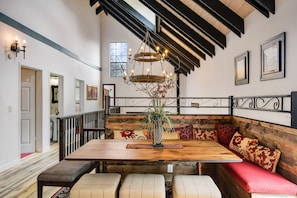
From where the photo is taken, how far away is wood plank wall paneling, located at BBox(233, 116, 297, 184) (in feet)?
7.80

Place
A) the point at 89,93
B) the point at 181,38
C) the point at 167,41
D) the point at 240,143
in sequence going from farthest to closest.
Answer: the point at 89,93 → the point at 167,41 → the point at 181,38 → the point at 240,143

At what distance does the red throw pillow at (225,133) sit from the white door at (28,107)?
4312 mm

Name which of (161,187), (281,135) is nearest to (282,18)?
(281,135)

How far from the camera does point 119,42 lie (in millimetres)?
11172

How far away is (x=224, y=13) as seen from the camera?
3.97 m

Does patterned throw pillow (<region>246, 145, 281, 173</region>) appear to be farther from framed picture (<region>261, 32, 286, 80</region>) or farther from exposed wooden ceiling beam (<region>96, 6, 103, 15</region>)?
exposed wooden ceiling beam (<region>96, 6, 103, 15</region>)

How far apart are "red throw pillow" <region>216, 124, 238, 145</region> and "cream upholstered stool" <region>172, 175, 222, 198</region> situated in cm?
157

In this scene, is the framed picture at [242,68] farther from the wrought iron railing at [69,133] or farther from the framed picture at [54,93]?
the framed picture at [54,93]

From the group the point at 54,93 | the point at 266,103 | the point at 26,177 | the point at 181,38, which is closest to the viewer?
the point at 266,103

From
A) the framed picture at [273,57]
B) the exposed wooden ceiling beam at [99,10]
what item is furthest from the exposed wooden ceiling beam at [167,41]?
the framed picture at [273,57]

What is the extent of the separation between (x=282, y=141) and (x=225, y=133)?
51.5 inches

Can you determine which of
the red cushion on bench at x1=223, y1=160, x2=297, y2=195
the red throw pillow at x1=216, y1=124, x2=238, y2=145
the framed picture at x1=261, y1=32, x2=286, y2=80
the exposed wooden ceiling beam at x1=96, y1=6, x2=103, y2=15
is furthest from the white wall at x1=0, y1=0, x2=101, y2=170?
the framed picture at x1=261, y1=32, x2=286, y2=80

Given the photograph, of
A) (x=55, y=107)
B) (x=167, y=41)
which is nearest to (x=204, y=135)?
(x=167, y=41)

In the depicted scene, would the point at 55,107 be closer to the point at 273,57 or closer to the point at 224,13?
the point at 224,13
